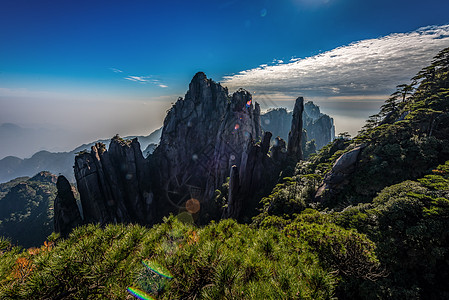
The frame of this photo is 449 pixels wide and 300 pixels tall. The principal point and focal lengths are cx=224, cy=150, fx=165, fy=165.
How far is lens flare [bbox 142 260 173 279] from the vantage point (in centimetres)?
265

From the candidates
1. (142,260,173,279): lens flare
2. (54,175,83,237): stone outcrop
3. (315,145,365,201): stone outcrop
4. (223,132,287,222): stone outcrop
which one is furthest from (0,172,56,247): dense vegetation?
(315,145,365,201): stone outcrop

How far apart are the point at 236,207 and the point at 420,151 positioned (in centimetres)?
2616

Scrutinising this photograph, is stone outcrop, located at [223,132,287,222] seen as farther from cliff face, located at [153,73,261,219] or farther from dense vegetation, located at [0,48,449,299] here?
dense vegetation, located at [0,48,449,299]

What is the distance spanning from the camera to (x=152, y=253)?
133 inches

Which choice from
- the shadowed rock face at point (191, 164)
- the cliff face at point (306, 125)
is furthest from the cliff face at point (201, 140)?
the cliff face at point (306, 125)

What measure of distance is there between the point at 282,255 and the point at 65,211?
46321 millimetres

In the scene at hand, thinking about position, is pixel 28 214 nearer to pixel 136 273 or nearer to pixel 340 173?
pixel 136 273

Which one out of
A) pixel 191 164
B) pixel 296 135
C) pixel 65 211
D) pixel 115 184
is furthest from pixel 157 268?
pixel 191 164

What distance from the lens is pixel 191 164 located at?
56406 mm

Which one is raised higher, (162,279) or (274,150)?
(162,279)

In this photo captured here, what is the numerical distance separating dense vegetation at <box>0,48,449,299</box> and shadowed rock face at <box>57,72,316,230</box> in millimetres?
20965

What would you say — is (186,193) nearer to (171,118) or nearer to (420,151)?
(171,118)

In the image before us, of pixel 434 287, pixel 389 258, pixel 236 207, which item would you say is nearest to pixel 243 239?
pixel 389 258

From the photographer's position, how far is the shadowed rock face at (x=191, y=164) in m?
36.8
